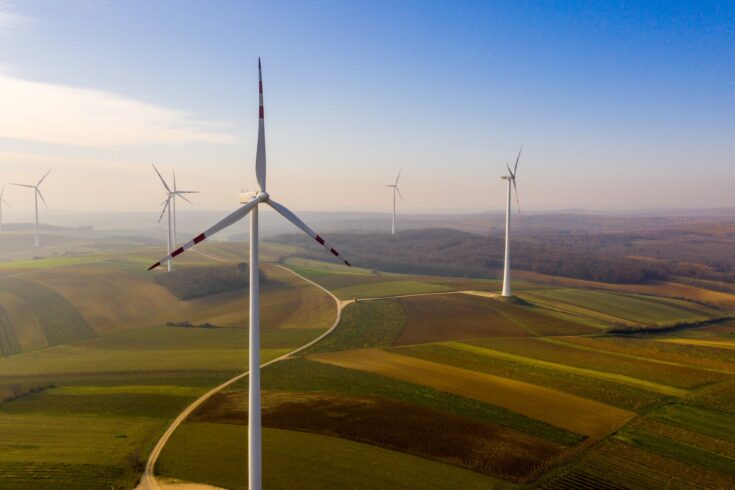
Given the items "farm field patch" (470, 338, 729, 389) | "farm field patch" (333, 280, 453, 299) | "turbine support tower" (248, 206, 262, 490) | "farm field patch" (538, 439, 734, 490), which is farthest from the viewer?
"farm field patch" (333, 280, 453, 299)

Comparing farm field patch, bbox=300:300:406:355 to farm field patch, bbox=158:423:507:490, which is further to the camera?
farm field patch, bbox=300:300:406:355

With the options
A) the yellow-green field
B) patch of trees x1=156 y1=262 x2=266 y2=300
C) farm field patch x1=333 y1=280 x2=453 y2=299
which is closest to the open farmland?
the yellow-green field

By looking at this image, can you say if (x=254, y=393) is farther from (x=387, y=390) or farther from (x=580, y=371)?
(x=580, y=371)

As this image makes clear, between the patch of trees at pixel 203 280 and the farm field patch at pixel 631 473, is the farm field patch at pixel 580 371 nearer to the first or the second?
the farm field patch at pixel 631 473

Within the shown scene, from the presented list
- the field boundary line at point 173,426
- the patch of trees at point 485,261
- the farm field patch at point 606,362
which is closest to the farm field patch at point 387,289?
the field boundary line at point 173,426

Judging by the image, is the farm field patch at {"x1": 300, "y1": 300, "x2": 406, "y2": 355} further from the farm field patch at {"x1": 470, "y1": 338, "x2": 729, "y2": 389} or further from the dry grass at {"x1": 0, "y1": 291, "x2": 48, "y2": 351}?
the dry grass at {"x1": 0, "y1": 291, "x2": 48, "y2": 351}

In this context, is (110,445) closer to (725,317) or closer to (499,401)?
(499,401)
